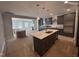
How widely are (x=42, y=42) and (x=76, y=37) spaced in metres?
0.69

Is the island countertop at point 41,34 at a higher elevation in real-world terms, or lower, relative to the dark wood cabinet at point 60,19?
lower

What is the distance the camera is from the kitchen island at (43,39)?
1499 mm

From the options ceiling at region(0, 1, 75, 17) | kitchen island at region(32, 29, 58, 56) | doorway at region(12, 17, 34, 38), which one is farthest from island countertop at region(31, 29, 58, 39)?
ceiling at region(0, 1, 75, 17)

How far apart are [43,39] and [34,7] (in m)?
0.73

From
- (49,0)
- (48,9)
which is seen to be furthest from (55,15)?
(49,0)

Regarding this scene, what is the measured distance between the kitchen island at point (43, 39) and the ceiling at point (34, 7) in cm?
38

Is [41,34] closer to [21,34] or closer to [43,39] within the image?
[43,39]

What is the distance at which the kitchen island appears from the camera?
1.50 meters

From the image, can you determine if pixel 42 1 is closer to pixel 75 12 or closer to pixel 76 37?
pixel 75 12

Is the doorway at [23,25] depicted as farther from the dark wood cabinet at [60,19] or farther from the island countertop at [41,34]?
the dark wood cabinet at [60,19]

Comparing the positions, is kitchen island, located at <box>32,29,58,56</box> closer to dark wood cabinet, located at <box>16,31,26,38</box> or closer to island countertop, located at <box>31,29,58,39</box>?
island countertop, located at <box>31,29,58,39</box>

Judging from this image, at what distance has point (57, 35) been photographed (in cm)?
149

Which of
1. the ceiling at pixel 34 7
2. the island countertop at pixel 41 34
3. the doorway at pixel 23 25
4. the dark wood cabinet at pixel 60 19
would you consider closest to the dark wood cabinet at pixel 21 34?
the doorway at pixel 23 25

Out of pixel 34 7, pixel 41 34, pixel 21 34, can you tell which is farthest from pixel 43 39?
pixel 34 7
